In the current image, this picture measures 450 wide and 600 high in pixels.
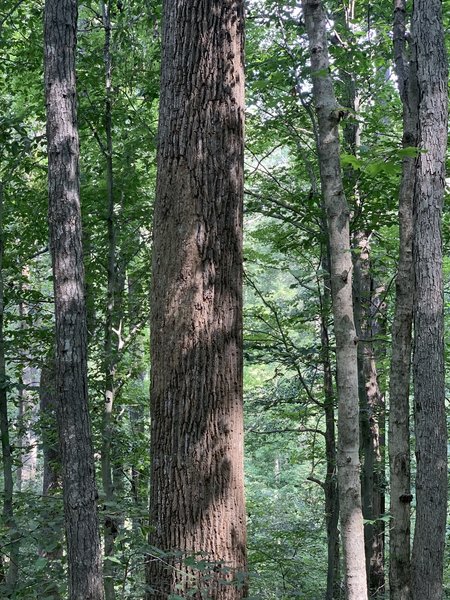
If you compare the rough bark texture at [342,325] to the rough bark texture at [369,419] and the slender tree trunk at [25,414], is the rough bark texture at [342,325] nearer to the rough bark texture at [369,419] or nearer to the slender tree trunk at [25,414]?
the rough bark texture at [369,419]

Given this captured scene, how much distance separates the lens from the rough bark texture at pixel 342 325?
4562 mm

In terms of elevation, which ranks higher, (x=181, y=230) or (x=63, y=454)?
(x=181, y=230)

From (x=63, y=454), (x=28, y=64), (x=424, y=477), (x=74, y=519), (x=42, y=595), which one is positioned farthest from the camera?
(x=28, y=64)

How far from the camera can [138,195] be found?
27.2ft

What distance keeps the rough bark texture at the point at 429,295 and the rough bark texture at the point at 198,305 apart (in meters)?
3.70

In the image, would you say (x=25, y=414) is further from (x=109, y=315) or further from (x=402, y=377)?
(x=402, y=377)

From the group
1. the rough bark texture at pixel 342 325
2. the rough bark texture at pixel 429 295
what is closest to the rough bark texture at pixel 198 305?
the rough bark texture at pixel 342 325

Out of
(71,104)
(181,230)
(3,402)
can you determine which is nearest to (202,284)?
(181,230)

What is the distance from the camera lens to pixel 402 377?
5.98 m

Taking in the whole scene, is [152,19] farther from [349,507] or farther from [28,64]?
[349,507]

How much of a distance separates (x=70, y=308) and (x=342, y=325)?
1952 millimetres

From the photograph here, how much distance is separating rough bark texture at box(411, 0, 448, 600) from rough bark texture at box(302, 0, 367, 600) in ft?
6.13

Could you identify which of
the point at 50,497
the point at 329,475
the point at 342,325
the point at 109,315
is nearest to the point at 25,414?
the point at 109,315

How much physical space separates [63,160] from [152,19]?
2671 mm
